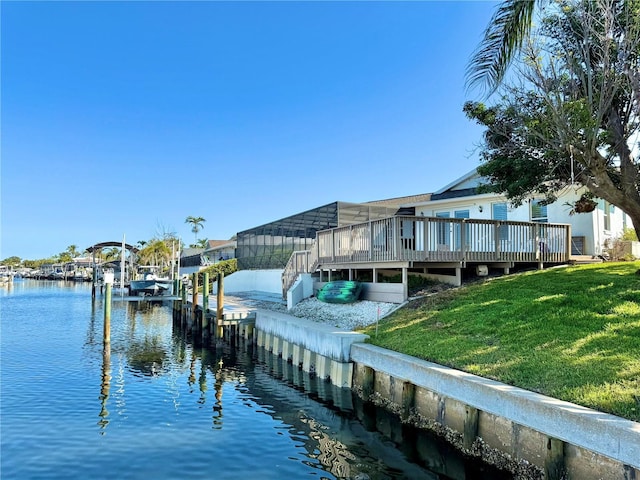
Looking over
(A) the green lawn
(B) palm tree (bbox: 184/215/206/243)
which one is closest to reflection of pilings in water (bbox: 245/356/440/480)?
(A) the green lawn

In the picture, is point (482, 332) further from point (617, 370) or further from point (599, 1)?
point (599, 1)

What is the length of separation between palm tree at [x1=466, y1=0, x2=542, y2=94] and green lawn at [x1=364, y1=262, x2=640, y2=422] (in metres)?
4.61

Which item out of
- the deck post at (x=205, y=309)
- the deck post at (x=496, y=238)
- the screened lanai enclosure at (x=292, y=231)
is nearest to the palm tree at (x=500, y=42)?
the deck post at (x=496, y=238)

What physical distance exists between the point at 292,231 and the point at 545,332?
60.4ft

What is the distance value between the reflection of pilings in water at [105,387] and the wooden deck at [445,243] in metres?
8.19

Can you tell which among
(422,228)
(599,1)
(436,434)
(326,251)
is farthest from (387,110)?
(436,434)

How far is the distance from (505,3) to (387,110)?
1639 cm

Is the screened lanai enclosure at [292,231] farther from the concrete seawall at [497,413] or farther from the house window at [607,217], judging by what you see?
the concrete seawall at [497,413]

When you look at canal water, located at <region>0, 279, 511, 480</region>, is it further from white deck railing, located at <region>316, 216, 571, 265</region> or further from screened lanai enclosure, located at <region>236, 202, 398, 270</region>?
screened lanai enclosure, located at <region>236, 202, 398, 270</region>

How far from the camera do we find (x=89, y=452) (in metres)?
7.46

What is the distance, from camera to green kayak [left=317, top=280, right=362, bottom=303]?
14844 millimetres

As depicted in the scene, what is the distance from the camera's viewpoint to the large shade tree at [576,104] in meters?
8.80

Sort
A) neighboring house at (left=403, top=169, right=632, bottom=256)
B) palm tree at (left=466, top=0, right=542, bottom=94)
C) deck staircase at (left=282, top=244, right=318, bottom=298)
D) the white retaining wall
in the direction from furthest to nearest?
1. the white retaining wall
2. deck staircase at (left=282, top=244, right=318, bottom=298)
3. neighboring house at (left=403, top=169, right=632, bottom=256)
4. palm tree at (left=466, top=0, right=542, bottom=94)

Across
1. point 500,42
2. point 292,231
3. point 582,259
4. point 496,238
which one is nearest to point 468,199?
point 582,259
